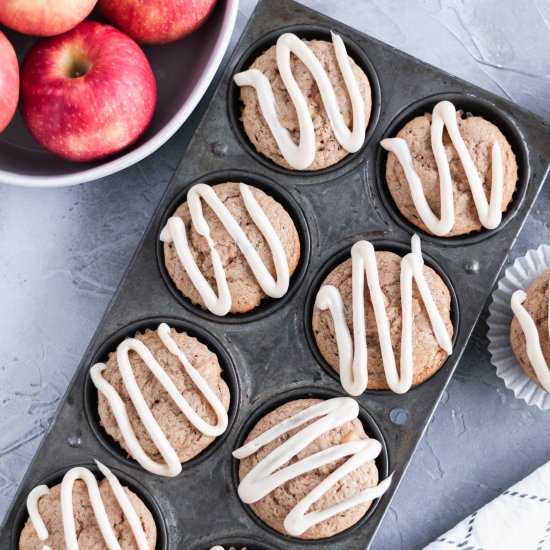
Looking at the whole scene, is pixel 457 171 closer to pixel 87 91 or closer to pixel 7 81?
pixel 87 91

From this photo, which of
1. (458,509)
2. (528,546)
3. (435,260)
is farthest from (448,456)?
(435,260)

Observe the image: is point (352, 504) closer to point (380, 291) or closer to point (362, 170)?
point (380, 291)

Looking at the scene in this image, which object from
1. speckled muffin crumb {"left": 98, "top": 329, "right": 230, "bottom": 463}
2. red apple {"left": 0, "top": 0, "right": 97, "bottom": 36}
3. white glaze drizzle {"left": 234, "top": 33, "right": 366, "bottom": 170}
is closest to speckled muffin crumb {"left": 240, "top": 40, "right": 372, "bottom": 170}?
white glaze drizzle {"left": 234, "top": 33, "right": 366, "bottom": 170}

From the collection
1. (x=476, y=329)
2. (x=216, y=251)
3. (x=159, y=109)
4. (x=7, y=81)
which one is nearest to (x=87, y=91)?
(x=7, y=81)

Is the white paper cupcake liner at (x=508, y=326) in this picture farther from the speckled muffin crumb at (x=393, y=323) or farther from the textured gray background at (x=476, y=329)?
the speckled muffin crumb at (x=393, y=323)

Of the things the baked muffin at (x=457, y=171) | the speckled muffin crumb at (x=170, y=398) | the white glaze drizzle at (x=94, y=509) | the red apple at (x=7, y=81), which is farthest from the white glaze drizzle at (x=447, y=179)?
the white glaze drizzle at (x=94, y=509)

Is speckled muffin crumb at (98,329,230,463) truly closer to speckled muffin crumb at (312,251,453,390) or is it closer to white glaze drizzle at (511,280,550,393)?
speckled muffin crumb at (312,251,453,390)
